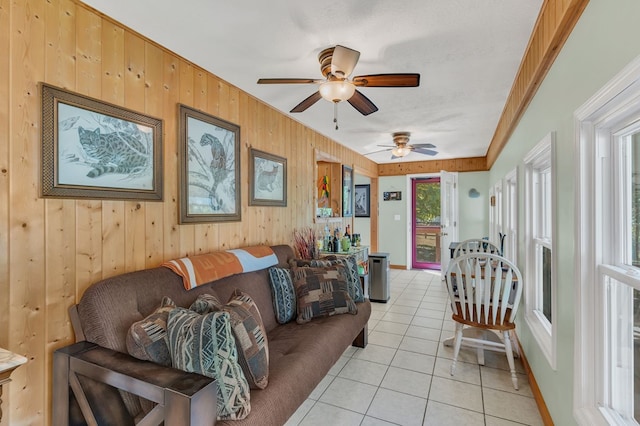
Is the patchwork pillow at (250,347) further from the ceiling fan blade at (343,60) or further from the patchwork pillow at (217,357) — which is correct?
the ceiling fan blade at (343,60)

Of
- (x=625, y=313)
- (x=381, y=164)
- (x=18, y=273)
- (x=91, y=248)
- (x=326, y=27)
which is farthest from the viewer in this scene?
(x=381, y=164)

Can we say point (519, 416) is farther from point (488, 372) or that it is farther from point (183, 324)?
point (183, 324)

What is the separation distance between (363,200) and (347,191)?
2376mm

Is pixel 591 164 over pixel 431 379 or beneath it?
over

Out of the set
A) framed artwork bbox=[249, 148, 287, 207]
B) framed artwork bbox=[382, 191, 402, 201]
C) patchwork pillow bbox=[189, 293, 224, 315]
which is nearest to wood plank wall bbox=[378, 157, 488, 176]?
framed artwork bbox=[382, 191, 402, 201]

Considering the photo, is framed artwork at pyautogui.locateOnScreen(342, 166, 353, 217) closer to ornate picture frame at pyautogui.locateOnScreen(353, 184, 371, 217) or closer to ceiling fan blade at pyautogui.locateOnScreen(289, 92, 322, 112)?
ornate picture frame at pyautogui.locateOnScreen(353, 184, 371, 217)

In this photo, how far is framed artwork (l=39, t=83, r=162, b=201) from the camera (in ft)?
4.93

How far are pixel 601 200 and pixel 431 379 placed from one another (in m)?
1.80

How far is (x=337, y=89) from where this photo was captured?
2.09m

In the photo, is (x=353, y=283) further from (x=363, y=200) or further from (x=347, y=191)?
(x=363, y=200)

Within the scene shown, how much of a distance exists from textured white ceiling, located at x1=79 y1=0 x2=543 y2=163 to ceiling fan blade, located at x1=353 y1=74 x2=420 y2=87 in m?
0.22

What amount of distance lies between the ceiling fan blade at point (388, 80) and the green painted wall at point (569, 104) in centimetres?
75

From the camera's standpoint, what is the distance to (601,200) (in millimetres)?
1283

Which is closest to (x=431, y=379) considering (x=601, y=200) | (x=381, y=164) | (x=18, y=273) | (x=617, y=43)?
(x=601, y=200)
